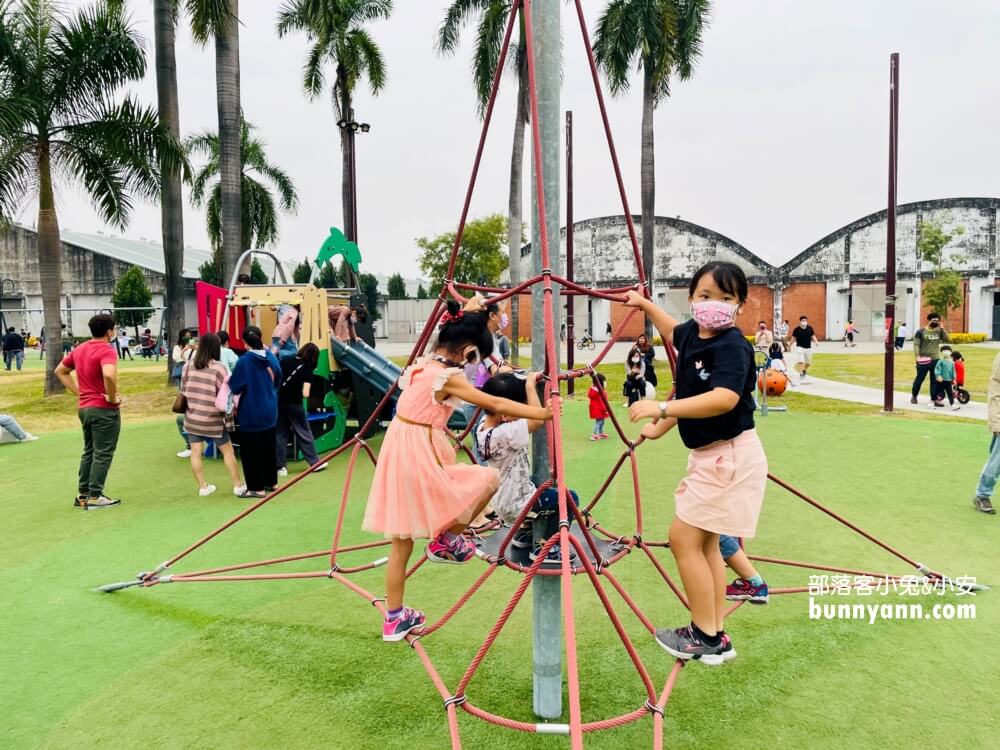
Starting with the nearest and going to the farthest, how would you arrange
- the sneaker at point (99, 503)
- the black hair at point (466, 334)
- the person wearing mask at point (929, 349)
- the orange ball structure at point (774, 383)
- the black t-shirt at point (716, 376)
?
the black t-shirt at point (716, 376)
the black hair at point (466, 334)
the sneaker at point (99, 503)
the person wearing mask at point (929, 349)
the orange ball structure at point (774, 383)

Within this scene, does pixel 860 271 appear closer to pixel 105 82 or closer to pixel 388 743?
pixel 105 82

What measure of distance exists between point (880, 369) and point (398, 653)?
1999cm

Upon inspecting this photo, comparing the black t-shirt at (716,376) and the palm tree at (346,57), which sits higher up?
the palm tree at (346,57)

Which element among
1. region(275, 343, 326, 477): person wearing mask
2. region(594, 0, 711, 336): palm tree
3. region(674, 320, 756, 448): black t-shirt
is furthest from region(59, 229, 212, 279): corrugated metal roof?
region(674, 320, 756, 448): black t-shirt

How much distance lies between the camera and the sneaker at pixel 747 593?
3352 mm

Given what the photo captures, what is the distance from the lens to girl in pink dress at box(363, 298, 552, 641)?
9.45ft

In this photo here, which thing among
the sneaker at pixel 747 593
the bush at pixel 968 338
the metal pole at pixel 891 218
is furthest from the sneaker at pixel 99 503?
the bush at pixel 968 338

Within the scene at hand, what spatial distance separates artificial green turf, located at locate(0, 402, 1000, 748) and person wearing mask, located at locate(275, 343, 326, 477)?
1.69 metres

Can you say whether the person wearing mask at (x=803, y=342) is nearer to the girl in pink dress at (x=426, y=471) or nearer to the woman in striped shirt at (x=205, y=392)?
the woman in striped shirt at (x=205, y=392)

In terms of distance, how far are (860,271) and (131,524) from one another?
1447 inches

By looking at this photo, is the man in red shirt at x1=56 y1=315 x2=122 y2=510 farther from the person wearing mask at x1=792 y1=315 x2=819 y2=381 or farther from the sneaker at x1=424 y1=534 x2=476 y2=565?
the person wearing mask at x1=792 y1=315 x2=819 y2=381

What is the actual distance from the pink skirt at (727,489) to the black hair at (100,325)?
Result: 5200 millimetres

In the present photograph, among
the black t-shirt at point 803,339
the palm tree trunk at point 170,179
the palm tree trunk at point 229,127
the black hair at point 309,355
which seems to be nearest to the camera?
the black hair at point 309,355

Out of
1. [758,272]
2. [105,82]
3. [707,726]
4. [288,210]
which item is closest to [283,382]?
[707,726]
